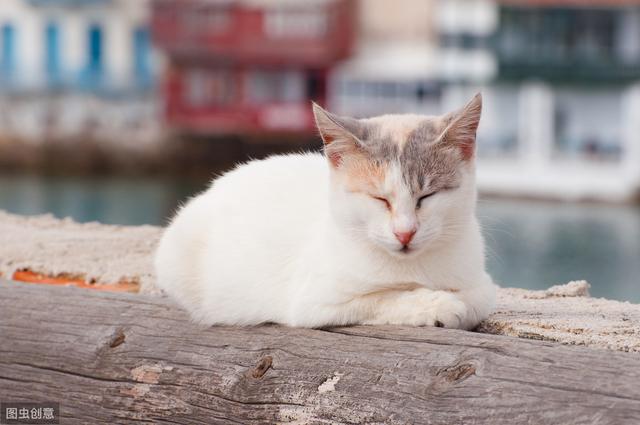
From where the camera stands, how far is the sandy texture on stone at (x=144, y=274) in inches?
138

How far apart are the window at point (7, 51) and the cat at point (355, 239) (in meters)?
34.1

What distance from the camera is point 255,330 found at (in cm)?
368

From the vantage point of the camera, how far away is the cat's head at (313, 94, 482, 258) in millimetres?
3283

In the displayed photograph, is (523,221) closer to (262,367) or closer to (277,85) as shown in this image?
(277,85)

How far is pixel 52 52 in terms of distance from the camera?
120 feet

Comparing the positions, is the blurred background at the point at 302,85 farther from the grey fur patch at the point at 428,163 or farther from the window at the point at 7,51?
the grey fur patch at the point at 428,163

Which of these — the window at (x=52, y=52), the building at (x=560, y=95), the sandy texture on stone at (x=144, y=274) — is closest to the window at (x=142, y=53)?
the window at (x=52, y=52)

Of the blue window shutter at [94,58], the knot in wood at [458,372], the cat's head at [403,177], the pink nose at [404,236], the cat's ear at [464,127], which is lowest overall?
the blue window shutter at [94,58]

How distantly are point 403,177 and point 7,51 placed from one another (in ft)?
116

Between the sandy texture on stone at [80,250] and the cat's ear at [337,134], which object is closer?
the cat's ear at [337,134]

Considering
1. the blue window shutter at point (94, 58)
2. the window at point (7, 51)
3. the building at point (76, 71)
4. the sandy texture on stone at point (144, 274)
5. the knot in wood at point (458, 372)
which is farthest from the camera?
the window at point (7, 51)

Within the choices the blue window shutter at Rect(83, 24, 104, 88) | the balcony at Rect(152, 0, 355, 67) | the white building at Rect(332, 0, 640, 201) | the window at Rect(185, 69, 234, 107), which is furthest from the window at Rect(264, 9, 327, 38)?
the blue window shutter at Rect(83, 24, 104, 88)

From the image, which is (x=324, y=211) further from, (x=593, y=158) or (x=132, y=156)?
(x=132, y=156)

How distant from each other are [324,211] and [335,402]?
69 cm
